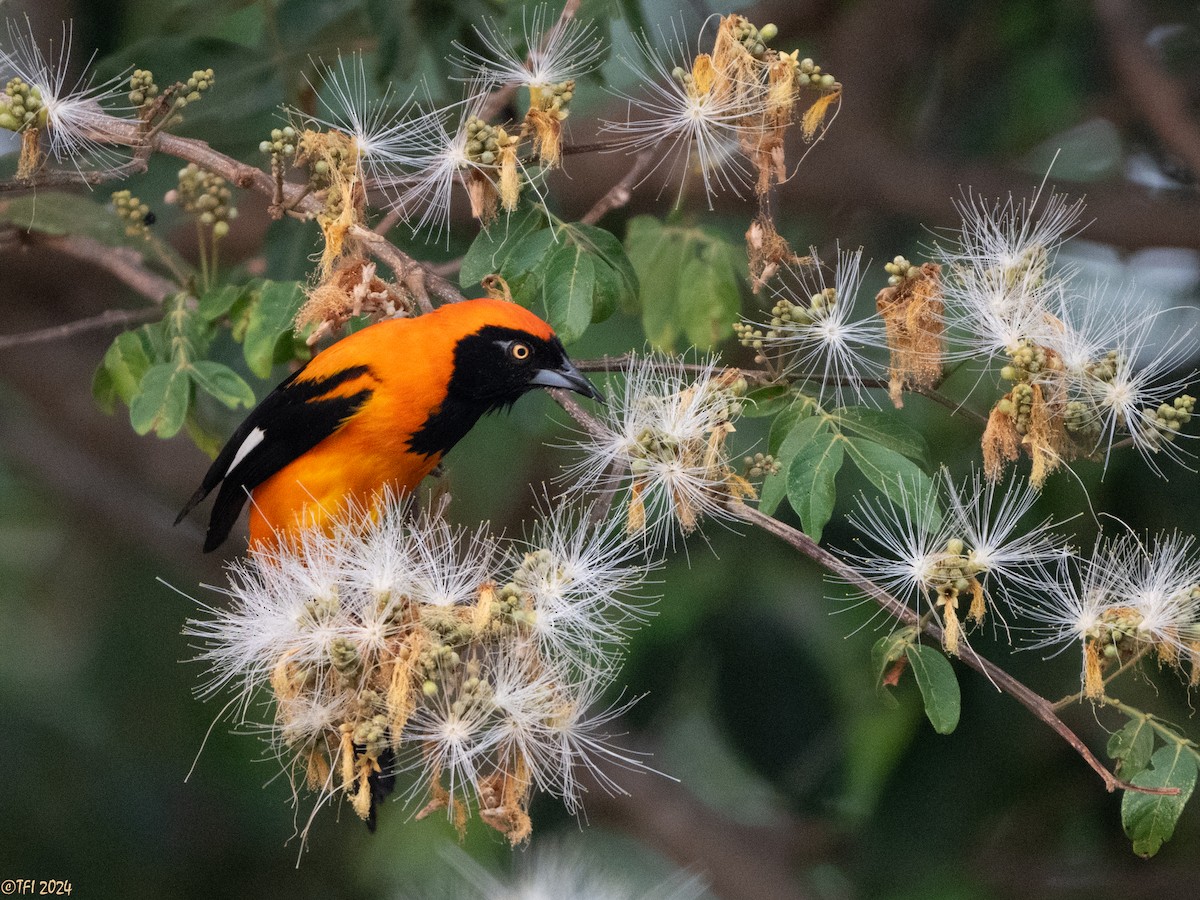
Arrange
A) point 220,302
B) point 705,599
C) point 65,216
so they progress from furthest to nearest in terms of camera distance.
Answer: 1. point 705,599
2. point 65,216
3. point 220,302

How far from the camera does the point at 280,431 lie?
3.37 metres

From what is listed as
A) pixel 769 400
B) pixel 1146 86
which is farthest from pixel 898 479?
pixel 1146 86

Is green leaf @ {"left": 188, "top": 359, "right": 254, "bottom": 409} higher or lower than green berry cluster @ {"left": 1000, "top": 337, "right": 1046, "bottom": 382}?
lower

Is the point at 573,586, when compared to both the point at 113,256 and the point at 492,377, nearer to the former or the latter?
the point at 492,377

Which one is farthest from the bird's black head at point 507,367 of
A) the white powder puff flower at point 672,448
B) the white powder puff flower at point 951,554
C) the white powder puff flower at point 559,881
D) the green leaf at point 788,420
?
the white powder puff flower at point 559,881

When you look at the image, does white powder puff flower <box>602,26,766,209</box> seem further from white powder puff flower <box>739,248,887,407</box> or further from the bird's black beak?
the bird's black beak

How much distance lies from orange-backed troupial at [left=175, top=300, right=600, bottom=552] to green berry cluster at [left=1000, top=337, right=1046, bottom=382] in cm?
104

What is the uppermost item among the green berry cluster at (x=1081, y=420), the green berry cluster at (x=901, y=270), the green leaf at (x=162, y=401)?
the green berry cluster at (x=901, y=270)

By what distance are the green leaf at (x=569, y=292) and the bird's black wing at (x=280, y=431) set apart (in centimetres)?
71

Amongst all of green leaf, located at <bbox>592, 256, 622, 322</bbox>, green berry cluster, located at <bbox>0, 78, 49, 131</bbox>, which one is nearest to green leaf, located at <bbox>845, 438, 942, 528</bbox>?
green leaf, located at <bbox>592, 256, 622, 322</bbox>

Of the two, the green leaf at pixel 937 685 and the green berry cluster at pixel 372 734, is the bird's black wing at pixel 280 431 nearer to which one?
the green berry cluster at pixel 372 734

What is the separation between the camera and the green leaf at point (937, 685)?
2348 millimetres

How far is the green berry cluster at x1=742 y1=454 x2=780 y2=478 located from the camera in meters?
2.49

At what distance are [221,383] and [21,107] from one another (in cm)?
76
